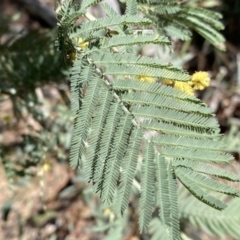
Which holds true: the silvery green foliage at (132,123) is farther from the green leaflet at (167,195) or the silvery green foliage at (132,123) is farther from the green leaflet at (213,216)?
the green leaflet at (213,216)

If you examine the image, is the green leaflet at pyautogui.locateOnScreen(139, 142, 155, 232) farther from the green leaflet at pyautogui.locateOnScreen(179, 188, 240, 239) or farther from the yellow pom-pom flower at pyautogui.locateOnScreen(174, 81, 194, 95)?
the green leaflet at pyautogui.locateOnScreen(179, 188, 240, 239)

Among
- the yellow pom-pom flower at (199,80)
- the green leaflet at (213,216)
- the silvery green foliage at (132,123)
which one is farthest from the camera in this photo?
the green leaflet at (213,216)

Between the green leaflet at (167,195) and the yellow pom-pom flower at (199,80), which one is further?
the yellow pom-pom flower at (199,80)

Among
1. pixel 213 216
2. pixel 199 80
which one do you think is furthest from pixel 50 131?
pixel 199 80

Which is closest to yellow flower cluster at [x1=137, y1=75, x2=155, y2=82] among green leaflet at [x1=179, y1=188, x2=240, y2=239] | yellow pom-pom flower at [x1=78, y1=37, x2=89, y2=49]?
yellow pom-pom flower at [x1=78, y1=37, x2=89, y2=49]

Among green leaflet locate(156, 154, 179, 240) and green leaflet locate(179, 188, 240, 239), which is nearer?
green leaflet locate(156, 154, 179, 240)

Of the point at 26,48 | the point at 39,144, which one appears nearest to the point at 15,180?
the point at 39,144

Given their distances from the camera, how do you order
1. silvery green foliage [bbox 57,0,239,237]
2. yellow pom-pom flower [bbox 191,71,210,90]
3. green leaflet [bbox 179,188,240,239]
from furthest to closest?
1. green leaflet [bbox 179,188,240,239]
2. yellow pom-pom flower [bbox 191,71,210,90]
3. silvery green foliage [bbox 57,0,239,237]

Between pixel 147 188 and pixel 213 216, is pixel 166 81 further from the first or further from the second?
pixel 213 216

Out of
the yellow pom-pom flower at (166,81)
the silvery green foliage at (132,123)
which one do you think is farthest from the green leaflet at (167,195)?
the yellow pom-pom flower at (166,81)
